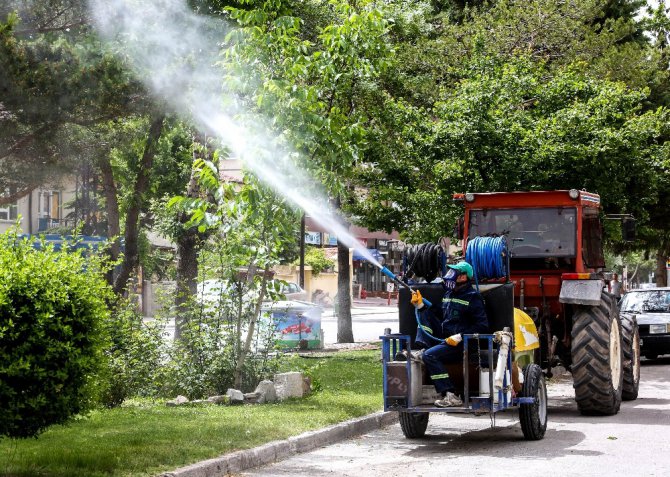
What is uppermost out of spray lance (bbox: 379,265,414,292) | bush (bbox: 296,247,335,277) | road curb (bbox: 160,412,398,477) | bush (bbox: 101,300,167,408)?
bush (bbox: 296,247,335,277)

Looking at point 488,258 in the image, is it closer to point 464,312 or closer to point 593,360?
point 464,312

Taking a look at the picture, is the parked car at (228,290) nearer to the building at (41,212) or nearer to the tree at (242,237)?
the tree at (242,237)

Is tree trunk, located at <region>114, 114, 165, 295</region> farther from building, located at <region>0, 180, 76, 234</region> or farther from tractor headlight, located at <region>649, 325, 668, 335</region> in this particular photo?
building, located at <region>0, 180, 76, 234</region>

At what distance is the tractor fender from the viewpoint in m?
Result: 12.8

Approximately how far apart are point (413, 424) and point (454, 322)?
1369 millimetres

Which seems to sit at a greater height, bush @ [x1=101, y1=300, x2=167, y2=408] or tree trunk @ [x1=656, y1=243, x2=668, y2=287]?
tree trunk @ [x1=656, y1=243, x2=668, y2=287]

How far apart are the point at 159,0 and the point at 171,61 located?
40.7 inches

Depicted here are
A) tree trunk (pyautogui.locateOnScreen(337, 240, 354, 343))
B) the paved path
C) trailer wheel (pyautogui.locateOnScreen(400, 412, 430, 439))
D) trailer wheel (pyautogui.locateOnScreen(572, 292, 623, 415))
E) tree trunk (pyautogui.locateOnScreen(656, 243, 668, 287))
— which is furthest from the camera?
tree trunk (pyautogui.locateOnScreen(656, 243, 668, 287))

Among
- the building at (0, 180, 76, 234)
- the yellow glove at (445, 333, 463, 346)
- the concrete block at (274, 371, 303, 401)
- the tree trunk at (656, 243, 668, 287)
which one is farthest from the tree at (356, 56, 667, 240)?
the building at (0, 180, 76, 234)

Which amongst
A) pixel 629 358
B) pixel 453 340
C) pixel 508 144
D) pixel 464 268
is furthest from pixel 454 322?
pixel 508 144

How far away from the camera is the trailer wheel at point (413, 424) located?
11.1 meters

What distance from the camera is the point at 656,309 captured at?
22750 millimetres

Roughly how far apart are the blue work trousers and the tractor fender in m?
2.81

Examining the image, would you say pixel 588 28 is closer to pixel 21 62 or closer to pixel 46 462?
pixel 21 62
